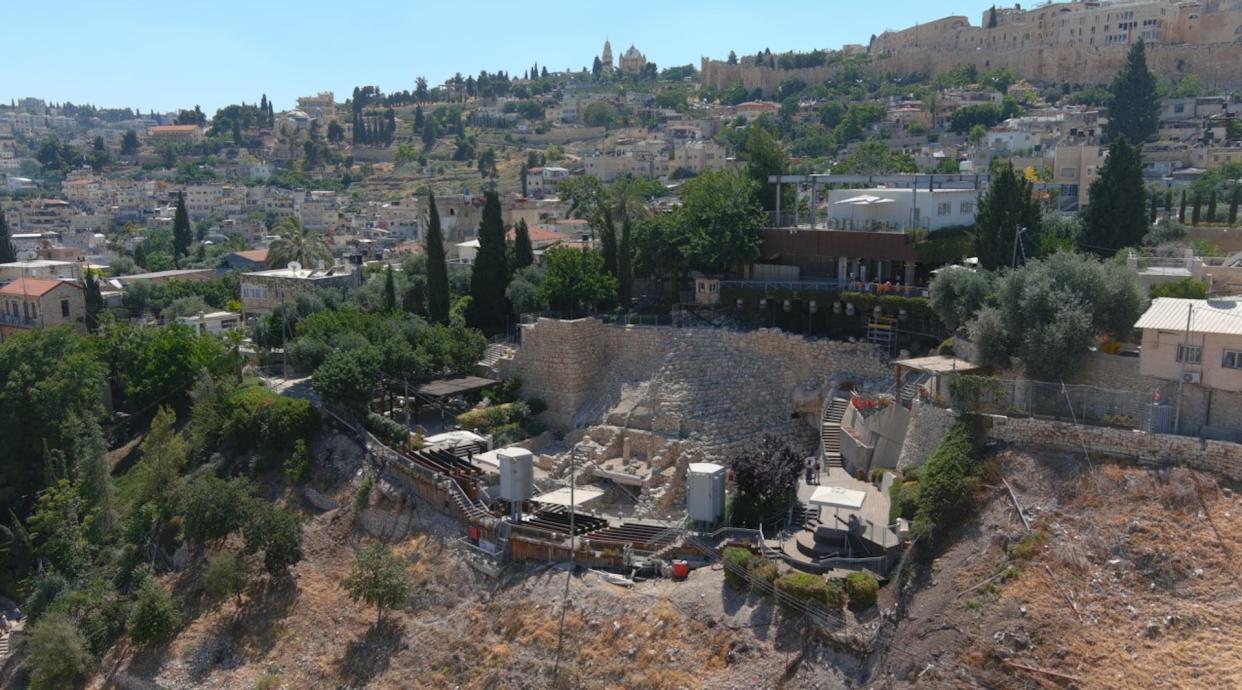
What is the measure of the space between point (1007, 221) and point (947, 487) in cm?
1330

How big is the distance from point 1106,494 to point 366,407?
71.0 ft

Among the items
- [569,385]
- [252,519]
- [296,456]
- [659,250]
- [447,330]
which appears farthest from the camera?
[659,250]

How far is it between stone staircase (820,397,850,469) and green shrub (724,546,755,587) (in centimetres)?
738

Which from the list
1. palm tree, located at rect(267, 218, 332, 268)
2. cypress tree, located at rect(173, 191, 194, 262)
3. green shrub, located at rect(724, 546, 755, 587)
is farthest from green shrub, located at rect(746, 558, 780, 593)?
cypress tree, located at rect(173, 191, 194, 262)

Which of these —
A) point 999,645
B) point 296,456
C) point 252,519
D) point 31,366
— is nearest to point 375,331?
point 296,456

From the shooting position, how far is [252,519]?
87.6 ft

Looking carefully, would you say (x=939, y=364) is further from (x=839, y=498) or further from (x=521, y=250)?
(x=521, y=250)

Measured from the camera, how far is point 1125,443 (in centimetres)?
2031

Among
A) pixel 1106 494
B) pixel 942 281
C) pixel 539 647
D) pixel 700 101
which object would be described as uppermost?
pixel 700 101

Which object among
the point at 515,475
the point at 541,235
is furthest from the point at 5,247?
the point at 515,475

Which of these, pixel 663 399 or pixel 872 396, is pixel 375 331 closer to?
pixel 663 399

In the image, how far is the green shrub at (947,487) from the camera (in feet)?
67.1

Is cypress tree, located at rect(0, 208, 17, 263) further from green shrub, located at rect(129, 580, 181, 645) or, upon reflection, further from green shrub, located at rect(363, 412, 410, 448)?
green shrub, located at rect(129, 580, 181, 645)

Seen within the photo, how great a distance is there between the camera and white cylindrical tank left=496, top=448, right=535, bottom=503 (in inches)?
987
